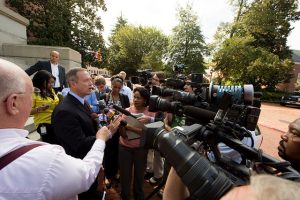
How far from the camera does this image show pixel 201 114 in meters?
1.60

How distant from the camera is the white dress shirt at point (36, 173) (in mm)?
1050

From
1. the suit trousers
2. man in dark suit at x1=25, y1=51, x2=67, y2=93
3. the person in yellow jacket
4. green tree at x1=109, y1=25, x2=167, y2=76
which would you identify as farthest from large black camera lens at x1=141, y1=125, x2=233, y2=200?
green tree at x1=109, y1=25, x2=167, y2=76

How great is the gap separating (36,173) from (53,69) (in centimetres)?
463

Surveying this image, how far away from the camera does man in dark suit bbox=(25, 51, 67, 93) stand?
16.3 feet

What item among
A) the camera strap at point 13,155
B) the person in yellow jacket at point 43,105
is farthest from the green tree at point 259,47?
the camera strap at point 13,155

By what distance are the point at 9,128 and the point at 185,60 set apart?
3009cm

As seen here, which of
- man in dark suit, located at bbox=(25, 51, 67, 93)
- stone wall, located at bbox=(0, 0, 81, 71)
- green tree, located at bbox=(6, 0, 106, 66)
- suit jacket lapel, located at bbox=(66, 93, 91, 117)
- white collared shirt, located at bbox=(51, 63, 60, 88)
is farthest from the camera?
green tree, located at bbox=(6, 0, 106, 66)

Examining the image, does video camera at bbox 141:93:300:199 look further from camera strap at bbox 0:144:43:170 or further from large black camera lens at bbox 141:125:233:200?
camera strap at bbox 0:144:43:170

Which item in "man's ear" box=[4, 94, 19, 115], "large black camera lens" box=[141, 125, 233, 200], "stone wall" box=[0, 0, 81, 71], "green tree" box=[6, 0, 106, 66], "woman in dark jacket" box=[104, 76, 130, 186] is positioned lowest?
"woman in dark jacket" box=[104, 76, 130, 186]

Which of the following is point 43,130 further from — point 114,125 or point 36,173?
point 36,173

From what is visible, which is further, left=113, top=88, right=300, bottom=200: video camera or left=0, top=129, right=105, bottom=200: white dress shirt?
left=0, top=129, right=105, bottom=200: white dress shirt

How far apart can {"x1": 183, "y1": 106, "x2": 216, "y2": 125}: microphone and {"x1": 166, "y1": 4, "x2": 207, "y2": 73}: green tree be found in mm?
28475

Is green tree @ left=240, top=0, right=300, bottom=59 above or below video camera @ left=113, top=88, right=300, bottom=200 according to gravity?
above

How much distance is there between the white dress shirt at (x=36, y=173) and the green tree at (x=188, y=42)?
29.2 m
